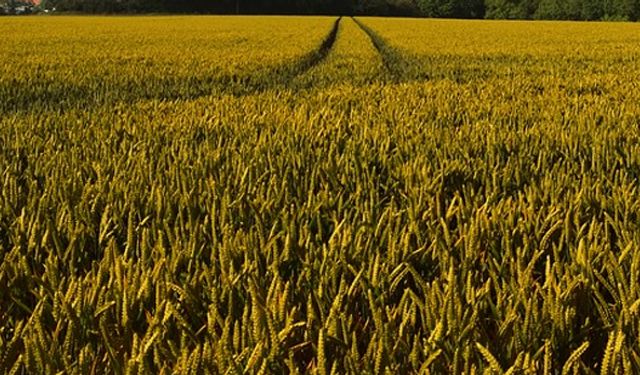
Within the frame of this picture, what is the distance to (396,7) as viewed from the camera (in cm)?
6731

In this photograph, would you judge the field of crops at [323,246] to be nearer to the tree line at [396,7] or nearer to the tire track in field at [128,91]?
the tire track in field at [128,91]

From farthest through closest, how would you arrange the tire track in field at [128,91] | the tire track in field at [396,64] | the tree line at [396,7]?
1. the tree line at [396,7]
2. the tire track in field at [396,64]
3. the tire track in field at [128,91]

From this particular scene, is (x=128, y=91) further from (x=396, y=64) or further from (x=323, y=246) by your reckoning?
(x=323, y=246)

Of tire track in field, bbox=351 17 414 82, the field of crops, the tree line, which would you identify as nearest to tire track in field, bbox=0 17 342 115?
tire track in field, bbox=351 17 414 82

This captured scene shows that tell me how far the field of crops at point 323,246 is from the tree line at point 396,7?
6269 cm

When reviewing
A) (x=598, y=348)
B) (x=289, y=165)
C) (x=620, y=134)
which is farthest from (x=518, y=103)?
(x=598, y=348)

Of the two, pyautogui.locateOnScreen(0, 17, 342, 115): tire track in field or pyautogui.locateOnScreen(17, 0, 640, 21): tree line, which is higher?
pyautogui.locateOnScreen(17, 0, 640, 21): tree line

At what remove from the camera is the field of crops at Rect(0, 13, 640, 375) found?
1.16 meters

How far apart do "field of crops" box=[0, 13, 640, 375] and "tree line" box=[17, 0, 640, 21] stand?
62.7 meters

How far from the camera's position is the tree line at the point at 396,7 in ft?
201

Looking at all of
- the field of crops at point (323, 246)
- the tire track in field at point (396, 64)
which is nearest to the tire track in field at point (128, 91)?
the tire track in field at point (396, 64)

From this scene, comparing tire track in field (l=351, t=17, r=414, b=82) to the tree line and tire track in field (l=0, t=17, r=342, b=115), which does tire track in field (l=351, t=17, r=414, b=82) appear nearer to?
tire track in field (l=0, t=17, r=342, b=115)

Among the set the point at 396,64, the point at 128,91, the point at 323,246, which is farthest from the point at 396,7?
the point at 323,246

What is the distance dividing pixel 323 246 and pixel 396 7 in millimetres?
69027
